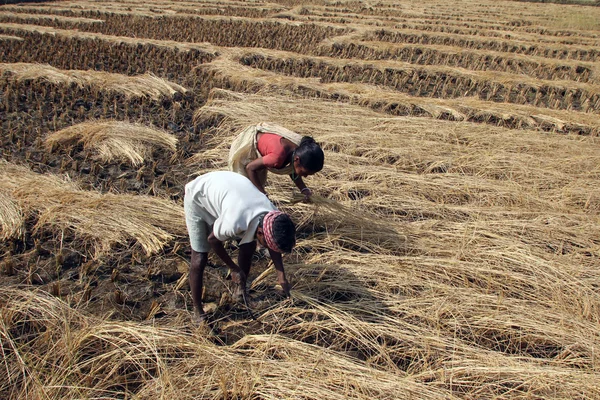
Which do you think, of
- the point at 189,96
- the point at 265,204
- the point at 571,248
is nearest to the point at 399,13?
the point at 189,96

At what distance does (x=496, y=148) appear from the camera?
434 cm

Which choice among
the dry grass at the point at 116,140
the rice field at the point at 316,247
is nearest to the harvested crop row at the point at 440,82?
the rice field at the point at 316,247

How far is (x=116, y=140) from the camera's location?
13.8 feet

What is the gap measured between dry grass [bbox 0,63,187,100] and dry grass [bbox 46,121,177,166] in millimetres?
1269

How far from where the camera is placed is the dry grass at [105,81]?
5.75 m

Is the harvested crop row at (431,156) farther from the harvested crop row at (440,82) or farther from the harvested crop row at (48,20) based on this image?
the harvested crop row at (48,20)

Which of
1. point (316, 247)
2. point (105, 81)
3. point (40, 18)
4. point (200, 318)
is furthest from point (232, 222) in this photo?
point (40, 18)

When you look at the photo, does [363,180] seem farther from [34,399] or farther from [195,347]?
[34,399]

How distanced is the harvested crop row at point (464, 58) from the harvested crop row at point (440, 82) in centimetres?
119

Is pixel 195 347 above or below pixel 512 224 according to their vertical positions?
below

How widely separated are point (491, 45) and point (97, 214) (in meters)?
10.5

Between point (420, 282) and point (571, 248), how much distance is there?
1173 millimetres

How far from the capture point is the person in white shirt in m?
1.84

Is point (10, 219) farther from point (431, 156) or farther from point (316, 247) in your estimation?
point (431, 156)
